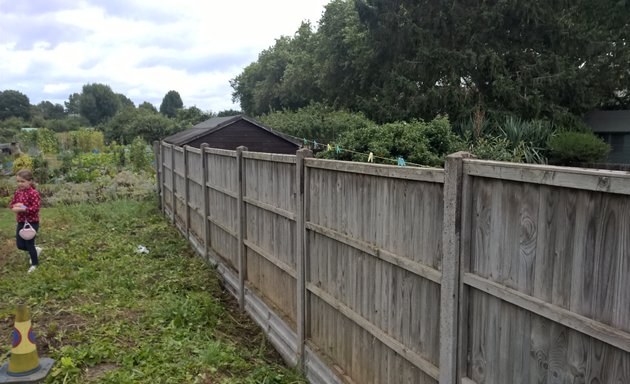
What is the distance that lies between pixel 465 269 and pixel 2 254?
8.98 meters

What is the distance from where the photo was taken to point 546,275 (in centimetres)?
191

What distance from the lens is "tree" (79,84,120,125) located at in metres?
116

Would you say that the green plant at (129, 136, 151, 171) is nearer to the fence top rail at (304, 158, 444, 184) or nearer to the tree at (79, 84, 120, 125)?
the fence top rail at (304, 158, 444, 184)

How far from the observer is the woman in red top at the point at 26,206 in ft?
24.5

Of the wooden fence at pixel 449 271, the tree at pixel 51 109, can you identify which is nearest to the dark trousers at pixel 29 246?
the wooden fence at pixel 449 271

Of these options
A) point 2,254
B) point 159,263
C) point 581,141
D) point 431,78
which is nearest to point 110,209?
point 2,254

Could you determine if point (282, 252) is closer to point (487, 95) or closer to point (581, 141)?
point (581, 141)

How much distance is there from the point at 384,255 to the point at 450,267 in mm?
689

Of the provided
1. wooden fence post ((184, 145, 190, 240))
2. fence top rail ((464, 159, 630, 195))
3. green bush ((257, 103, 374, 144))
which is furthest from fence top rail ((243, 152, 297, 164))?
green bush ((257, 103, 374, 144))

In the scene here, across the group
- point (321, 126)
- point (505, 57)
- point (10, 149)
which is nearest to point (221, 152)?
point (321, 126)

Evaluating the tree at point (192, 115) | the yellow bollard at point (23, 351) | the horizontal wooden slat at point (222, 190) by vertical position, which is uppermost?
the tree at point (192, 115)

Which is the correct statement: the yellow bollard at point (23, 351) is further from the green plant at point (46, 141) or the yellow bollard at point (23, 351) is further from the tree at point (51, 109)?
the tree at point (51, 109)

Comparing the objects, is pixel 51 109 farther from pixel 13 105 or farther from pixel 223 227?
pixel 223 227

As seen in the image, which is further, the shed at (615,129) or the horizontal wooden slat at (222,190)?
the shed at (615,129)
